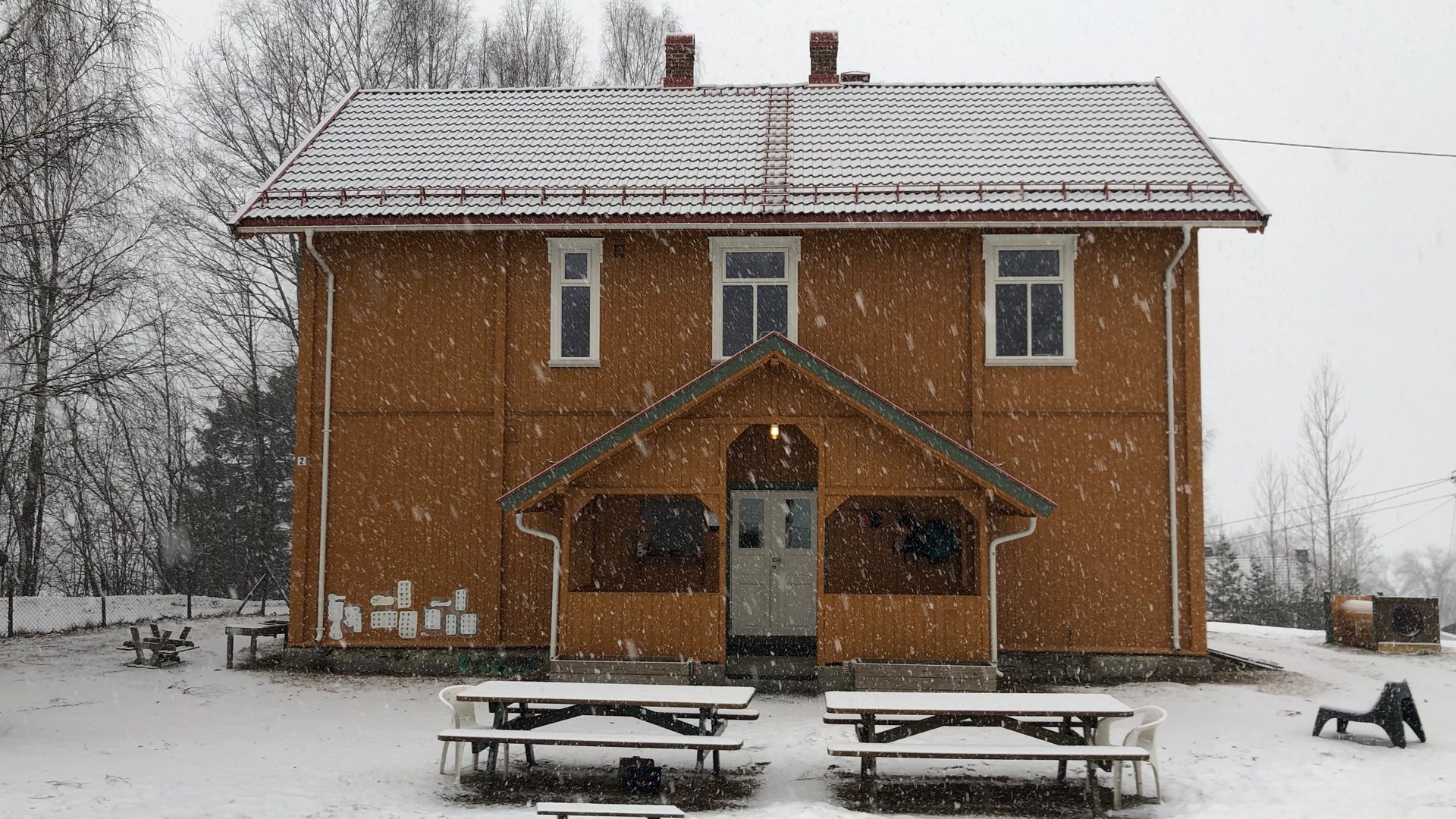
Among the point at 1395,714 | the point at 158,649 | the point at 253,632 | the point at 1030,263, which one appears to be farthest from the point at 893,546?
the point at 158,649

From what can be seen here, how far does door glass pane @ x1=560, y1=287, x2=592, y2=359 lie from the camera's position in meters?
15.6

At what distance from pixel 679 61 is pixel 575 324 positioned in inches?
245

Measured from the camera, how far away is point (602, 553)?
15.5 metres

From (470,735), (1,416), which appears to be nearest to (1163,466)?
(470,735)

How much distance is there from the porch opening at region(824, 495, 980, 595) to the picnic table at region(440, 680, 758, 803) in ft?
17.6

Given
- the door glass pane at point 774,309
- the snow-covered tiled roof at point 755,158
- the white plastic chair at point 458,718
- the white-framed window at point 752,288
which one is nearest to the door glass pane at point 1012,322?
the snow-covered tiled roof at point 755,158

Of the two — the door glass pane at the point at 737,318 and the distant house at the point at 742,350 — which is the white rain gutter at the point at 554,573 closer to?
the distant house at the point at 742,350

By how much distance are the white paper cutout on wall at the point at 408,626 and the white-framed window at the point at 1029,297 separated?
7978 mm

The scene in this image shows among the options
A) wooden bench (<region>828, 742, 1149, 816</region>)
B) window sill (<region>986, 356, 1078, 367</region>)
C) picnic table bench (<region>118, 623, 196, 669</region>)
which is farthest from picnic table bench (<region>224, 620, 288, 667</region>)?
window sill (<region>986, 356, 1078, 367</region>)

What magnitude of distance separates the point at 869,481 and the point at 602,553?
399cm

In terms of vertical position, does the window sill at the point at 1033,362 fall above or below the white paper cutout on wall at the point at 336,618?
above

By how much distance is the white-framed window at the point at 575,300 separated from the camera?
1549cm

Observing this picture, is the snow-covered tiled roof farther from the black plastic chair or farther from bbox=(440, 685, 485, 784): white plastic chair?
bbox=(440, 685, 485, 784): white plastic chair

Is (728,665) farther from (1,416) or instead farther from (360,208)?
(1,416)
